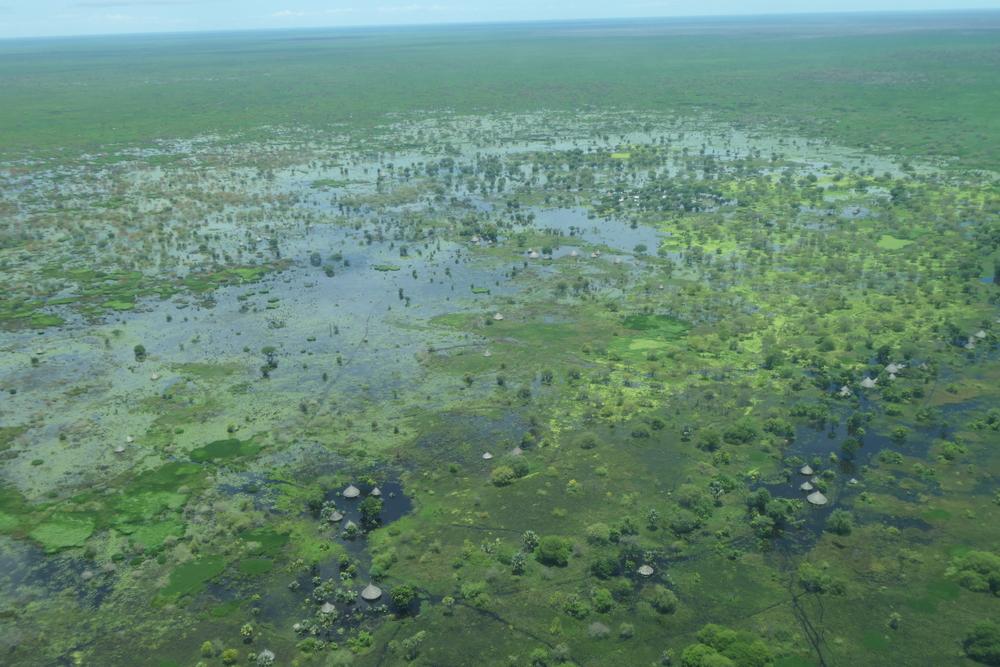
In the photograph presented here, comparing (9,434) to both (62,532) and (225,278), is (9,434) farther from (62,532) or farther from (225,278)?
(225,278)

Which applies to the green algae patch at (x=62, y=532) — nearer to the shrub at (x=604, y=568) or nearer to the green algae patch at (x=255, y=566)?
the green algae patch at (x=255, y=566)

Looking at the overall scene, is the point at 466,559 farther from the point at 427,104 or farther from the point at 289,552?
the point at 427,104

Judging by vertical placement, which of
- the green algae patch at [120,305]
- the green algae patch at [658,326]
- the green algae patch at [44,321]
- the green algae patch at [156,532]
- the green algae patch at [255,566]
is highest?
the green algae patch at [120,305]

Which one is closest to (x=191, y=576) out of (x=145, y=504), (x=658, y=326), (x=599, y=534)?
(x=145, y=504)

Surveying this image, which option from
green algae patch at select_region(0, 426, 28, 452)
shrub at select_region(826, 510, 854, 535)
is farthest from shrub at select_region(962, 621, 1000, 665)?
green algae patch at select_region(0, 426, 28, 452)

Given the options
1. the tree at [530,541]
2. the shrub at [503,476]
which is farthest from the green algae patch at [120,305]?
the tree at [530,541]

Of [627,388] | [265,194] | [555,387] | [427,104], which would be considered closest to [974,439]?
[627,388]
